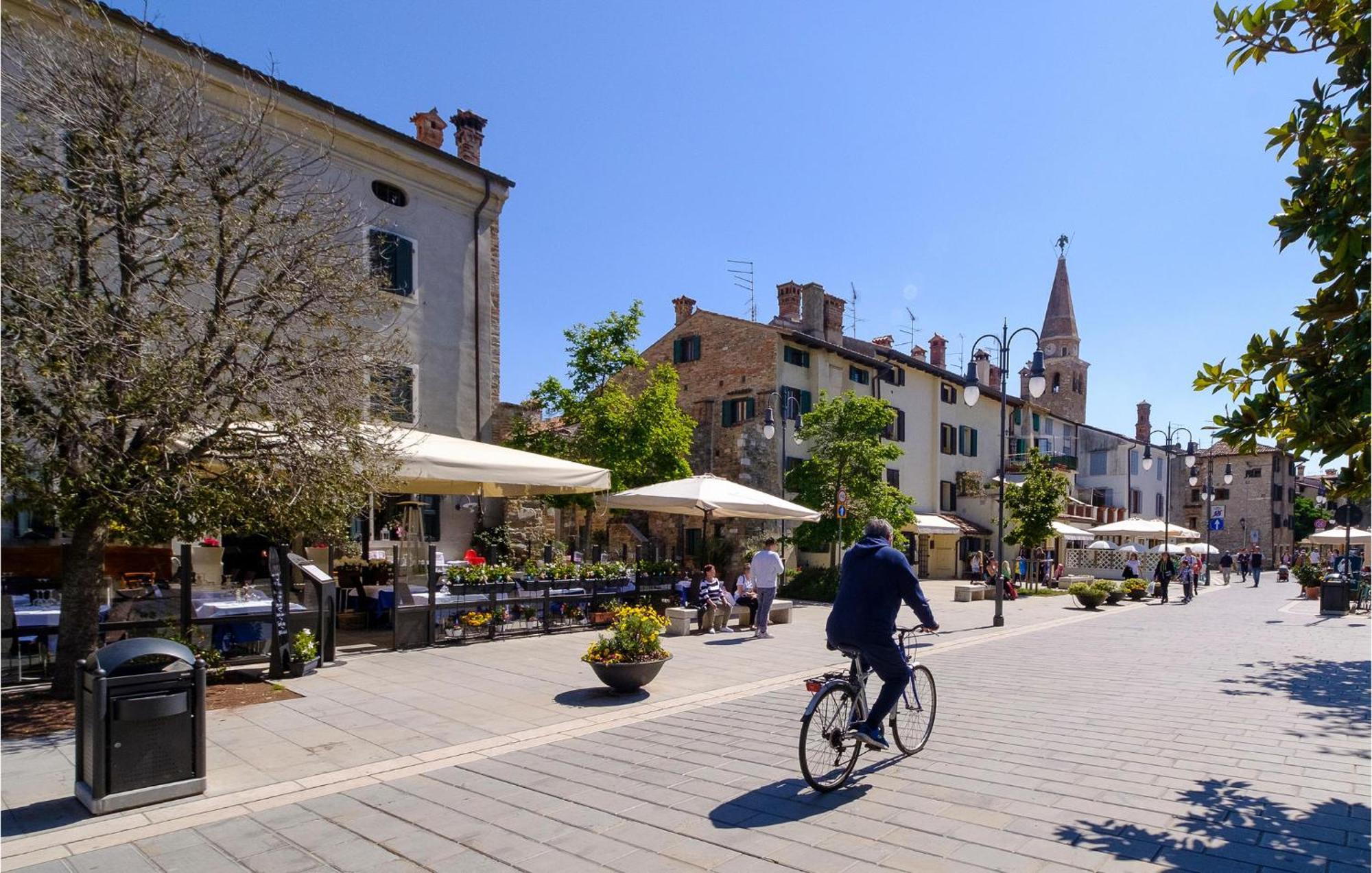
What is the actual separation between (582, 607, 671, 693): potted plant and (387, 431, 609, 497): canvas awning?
10.1 feet

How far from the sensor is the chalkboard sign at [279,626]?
358 inches

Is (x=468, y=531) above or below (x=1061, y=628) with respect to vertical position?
above

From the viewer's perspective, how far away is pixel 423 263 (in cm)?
1716

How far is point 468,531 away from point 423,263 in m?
5.75

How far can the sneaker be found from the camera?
5602 millimetres

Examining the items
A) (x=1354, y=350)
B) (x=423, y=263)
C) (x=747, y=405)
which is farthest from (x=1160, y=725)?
(x=747, y=405)

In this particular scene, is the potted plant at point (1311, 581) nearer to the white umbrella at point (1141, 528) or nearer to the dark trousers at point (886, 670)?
the white umbrella at point (1141, 528)

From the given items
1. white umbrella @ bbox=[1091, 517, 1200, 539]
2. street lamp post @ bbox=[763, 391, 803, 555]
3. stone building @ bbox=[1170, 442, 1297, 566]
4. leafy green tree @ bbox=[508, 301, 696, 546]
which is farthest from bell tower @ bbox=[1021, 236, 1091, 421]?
leafy green tree @ bbox=[508, 301, 696, 546]

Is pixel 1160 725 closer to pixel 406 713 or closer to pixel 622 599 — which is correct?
pixel 406 713

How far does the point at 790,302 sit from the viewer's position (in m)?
34.2

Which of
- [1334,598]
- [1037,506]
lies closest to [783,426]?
[1037,506]

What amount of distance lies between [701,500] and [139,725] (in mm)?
9969

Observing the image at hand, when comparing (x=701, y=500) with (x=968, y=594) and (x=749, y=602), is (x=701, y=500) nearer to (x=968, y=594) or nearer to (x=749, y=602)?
(x=749, y=602)

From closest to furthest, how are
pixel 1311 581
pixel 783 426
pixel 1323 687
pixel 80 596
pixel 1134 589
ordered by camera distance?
pixel 80 596 → pixel 1323 687 → pixel 1134 589 → pixel 1311 581 → pixel 783 426
